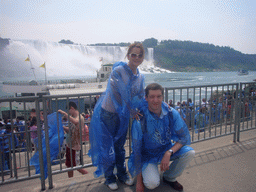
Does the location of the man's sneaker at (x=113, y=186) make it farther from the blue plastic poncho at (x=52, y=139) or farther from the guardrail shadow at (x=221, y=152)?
the guardrail shadow at (x=221, y=152)

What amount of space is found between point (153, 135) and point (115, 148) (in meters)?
0.53

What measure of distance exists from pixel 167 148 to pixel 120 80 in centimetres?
110

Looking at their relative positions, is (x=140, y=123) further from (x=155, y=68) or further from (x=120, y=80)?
(x=155, y=68)

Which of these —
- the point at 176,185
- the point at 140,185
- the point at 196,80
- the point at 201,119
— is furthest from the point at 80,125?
the point at 196,80

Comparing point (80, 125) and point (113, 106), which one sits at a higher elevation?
point (113, 106)

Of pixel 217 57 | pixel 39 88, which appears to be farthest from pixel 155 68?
pixel 39 88

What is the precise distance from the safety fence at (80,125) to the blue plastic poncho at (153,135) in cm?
66

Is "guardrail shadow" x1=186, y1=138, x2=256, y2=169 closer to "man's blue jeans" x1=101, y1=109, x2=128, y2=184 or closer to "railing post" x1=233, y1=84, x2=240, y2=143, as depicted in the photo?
"railing post" x1=233, y1=84, x2=240, y2=143

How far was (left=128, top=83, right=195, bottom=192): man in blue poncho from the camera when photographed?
235 centimetres

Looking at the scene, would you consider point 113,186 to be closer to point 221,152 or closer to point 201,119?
point 201,119

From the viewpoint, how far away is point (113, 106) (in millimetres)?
2387

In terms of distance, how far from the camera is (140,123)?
7.89ft

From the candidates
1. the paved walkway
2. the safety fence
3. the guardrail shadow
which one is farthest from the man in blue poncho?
the guardrail shadow

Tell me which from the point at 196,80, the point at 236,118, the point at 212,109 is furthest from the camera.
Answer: the point at 196,80
